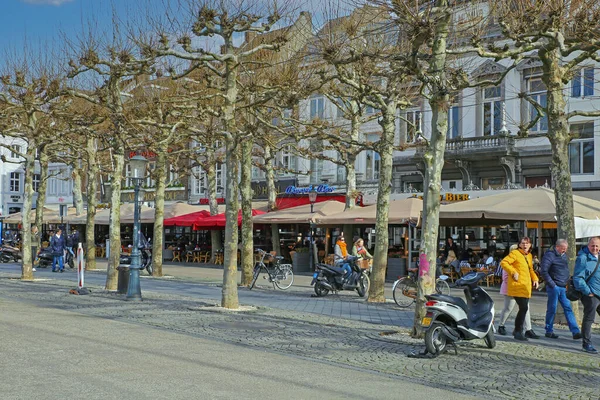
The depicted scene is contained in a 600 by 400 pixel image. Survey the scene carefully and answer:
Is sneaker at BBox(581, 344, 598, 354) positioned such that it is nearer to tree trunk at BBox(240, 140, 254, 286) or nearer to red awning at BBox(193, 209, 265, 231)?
tree trunk at BBox(240, 140, 254, 286)

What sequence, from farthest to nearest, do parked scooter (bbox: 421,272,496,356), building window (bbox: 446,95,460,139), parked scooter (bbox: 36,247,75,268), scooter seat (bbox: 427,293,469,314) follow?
building window (bbox: 446,95,460,139) < parked scooter (bbox: 36,247,75,268) < scooter seat (bbox: 427,293,469,314) < parked scooter (bbox: 421,272,496,356)

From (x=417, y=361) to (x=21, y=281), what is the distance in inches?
686

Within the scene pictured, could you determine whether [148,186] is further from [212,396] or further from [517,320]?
[212,396]

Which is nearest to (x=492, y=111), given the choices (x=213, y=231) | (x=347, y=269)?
(x=213, y=231)

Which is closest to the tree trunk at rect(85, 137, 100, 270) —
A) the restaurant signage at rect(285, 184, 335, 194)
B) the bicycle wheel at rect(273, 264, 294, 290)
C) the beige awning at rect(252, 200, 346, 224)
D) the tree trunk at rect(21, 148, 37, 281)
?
the tree trunk at rect(21, 148, 37, 281)

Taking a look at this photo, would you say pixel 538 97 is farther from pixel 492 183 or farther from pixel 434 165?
pixel 434 165

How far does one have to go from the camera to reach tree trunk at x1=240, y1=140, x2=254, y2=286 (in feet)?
71.0

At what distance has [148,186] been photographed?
53.5m

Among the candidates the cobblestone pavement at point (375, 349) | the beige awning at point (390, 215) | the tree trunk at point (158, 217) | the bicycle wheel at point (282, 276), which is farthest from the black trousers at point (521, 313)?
the tree trunk at point (158, 217)

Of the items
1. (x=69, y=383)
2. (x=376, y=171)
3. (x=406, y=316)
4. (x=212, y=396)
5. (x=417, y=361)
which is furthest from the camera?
(x=376, y=171)

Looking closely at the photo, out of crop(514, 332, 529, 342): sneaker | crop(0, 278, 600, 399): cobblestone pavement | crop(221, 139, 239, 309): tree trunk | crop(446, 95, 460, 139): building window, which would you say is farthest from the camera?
crop(446, 95, 460, 139): building window

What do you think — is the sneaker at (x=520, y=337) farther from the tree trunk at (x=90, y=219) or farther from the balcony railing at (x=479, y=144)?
the tree trunk at (x=90, y=219)

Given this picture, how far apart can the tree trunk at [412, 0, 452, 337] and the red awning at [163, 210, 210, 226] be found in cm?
2266

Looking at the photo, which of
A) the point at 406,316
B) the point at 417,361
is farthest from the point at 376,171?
the point at 417,361
